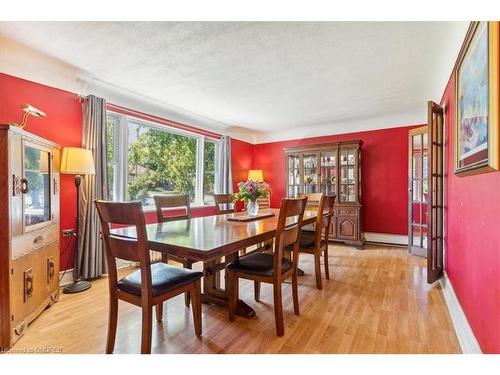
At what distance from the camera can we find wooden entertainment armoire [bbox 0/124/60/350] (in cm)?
164

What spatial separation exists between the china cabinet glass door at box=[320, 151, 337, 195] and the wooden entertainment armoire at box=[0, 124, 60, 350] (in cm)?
399

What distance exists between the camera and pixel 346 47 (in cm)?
227

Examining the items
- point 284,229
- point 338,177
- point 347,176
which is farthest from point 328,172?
point 284,229

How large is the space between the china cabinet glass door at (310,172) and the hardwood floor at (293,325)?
8.03ft

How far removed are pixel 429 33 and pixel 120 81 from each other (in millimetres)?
3106

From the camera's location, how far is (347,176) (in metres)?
4.61

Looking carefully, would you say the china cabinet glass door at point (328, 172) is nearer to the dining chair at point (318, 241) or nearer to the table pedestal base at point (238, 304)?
the dining chair at point (318, 241)

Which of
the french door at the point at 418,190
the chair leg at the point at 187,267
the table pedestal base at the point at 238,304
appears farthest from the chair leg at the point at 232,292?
the french door at the point at 418,190

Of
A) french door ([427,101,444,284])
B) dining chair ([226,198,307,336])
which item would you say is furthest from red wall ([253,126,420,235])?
dining chair ([226,198,307,336])

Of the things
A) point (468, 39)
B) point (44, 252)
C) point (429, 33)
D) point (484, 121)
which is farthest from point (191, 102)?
point (484, 121)

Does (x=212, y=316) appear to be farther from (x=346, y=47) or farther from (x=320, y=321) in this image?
(x=346, y=47)

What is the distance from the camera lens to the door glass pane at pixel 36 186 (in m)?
1.92

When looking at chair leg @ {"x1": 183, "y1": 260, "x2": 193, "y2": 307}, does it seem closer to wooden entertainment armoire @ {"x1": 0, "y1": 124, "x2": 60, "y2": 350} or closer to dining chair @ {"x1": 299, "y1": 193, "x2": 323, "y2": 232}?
wooden entertainment armoire @ {"x1": 0, "y1": 124, "x2": 60, "y2": 350}

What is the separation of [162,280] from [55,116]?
231 centimetres
